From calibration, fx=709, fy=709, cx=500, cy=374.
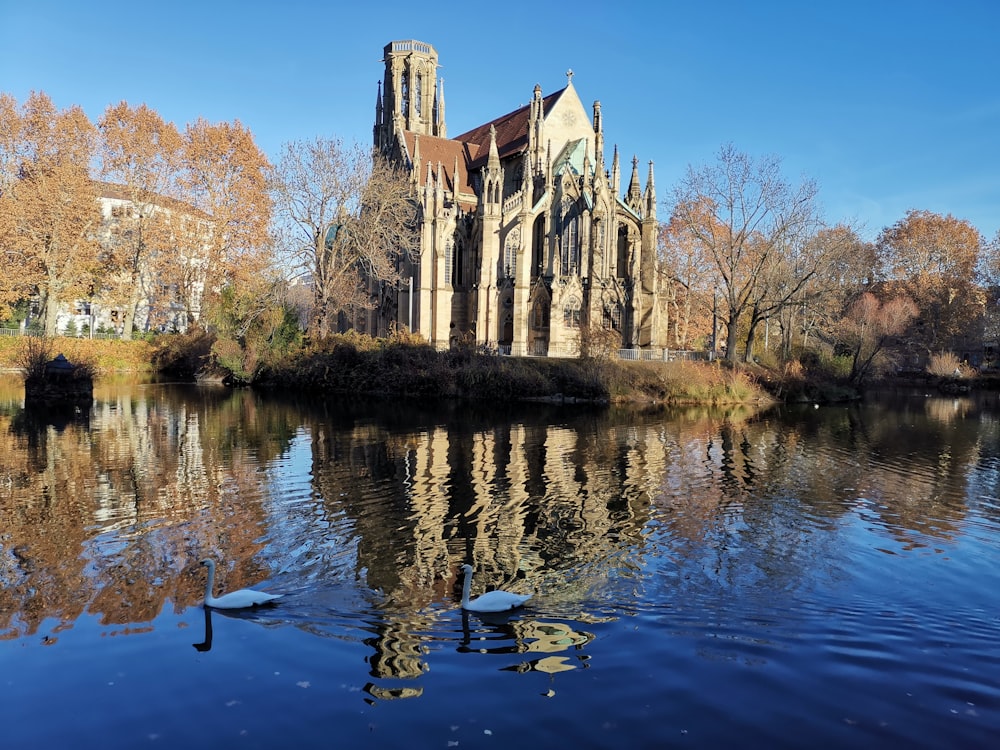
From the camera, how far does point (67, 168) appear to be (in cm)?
4488

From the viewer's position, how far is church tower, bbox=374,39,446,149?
2542 inches

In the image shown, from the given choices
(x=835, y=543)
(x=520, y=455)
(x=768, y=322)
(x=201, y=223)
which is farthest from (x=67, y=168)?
(x=768, y=322)

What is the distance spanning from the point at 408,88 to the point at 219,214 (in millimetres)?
24335

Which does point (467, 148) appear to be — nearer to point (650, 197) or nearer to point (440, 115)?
point (440, 115)

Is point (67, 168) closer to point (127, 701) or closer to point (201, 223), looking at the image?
point (201, 223)

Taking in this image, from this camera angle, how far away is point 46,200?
4444 centimetres

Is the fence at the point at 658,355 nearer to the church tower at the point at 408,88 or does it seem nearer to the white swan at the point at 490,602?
the church tower at the point at 408,88

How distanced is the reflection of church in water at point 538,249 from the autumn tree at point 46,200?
2185cm

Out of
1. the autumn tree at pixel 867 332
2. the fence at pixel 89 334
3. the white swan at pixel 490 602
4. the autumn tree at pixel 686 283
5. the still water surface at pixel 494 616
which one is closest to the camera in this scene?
the still water surface at pixel 494 616

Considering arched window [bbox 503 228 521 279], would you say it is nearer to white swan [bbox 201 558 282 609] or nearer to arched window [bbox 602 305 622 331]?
arched window [bbox 602 305 622 331]

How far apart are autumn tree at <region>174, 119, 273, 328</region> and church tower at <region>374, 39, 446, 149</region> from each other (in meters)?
16.3

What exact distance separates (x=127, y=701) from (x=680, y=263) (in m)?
63.7

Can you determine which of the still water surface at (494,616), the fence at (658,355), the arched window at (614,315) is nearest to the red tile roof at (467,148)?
the arched window at (614,315)

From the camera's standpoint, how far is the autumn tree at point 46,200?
44312mm
